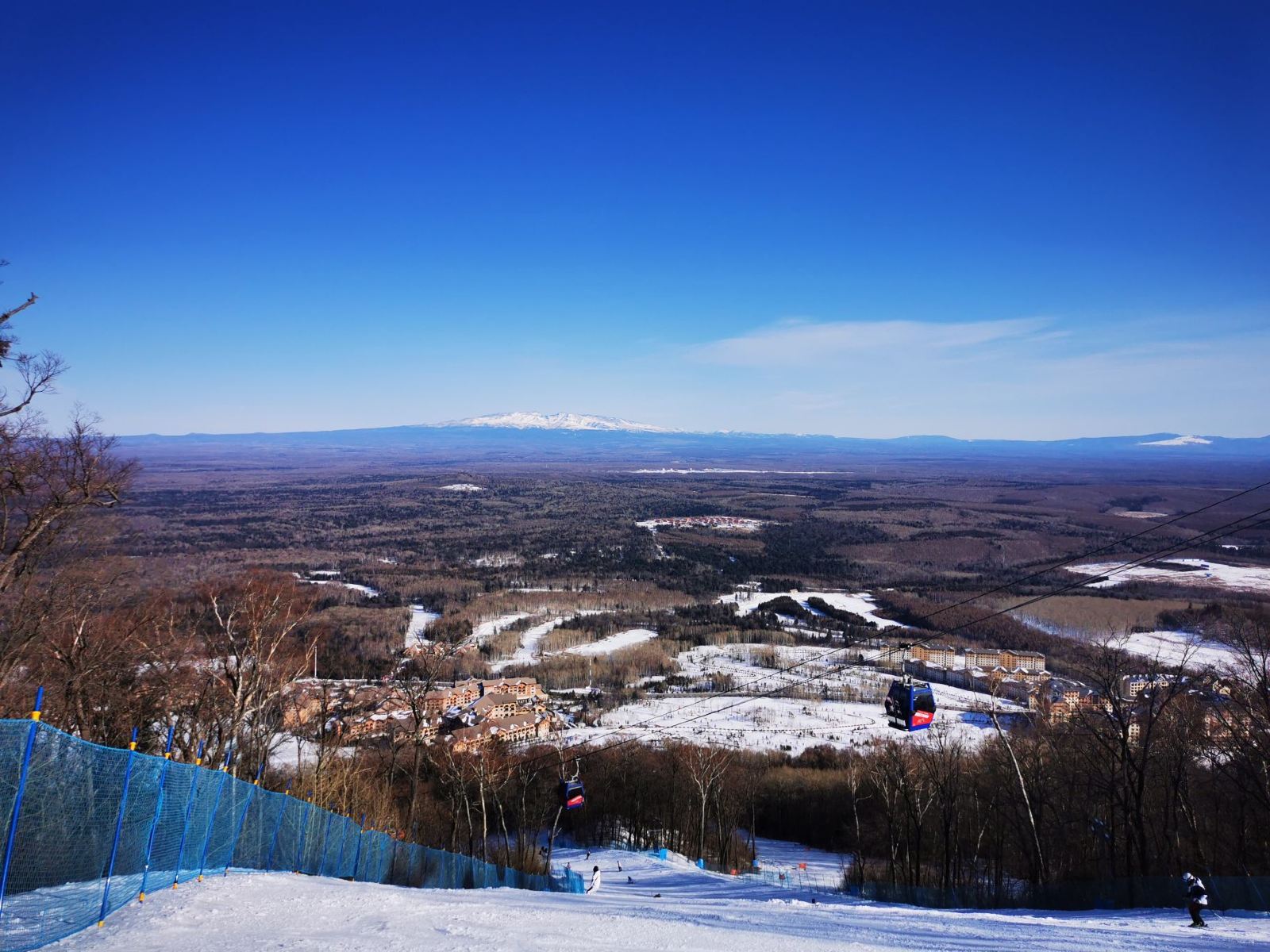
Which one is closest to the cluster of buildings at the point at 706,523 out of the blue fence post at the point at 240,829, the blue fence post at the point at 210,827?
the blue fence post at the point at 240,829

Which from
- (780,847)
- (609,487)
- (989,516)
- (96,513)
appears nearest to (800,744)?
(780,847)

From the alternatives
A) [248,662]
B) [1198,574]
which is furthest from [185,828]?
[1198,574]

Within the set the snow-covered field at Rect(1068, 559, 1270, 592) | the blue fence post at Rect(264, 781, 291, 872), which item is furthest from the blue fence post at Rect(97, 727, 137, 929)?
the snow-covered field at Rect(1068, 559, 1270, 592)

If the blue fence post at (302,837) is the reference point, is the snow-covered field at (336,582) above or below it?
below

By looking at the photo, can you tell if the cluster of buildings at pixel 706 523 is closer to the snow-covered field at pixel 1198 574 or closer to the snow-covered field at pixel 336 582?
the snow-covered field at pixel 1198 574

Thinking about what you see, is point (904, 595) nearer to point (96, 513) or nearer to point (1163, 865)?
point (1163, 865)

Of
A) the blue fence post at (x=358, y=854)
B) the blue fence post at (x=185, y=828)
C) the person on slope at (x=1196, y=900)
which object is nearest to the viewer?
the blue fence post at (x=185, y=828)

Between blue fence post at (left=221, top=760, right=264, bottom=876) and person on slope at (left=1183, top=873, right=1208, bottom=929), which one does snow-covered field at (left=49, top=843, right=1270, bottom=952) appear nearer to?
person on slope at (left=1183, top=873, right=1208, bottom=929)

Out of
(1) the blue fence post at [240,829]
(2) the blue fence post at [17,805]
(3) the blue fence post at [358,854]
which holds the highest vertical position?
(2) the blue fence post at [17,805]
